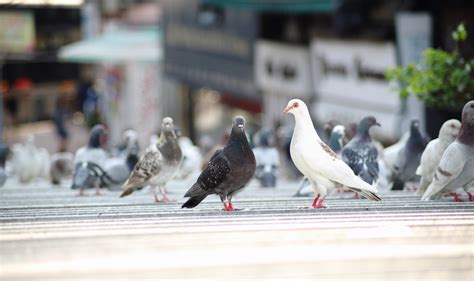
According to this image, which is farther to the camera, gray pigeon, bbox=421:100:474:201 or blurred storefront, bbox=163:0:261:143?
blurred storefront, bbox=163:0:261:143

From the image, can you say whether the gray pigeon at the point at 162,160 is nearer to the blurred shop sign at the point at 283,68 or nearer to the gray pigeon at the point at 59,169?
the gray pigeon at the point at 59,169

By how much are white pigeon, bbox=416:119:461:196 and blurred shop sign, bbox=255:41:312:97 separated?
42.2 feet

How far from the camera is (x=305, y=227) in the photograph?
7.18 meters

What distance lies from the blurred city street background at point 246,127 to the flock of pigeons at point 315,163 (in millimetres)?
105

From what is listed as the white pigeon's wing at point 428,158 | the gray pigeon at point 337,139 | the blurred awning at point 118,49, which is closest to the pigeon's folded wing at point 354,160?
the white pigeon's wing at point 428,158

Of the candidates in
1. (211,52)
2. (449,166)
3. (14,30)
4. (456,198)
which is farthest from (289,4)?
(449,166)

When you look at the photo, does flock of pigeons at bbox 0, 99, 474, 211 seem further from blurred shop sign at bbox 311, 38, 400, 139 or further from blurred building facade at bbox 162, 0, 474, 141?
blurred shop sign at bbox 311, 38, 400, 139

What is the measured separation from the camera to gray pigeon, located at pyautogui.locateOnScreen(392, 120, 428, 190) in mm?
11008

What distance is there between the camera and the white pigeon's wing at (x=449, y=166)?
8.63 meters

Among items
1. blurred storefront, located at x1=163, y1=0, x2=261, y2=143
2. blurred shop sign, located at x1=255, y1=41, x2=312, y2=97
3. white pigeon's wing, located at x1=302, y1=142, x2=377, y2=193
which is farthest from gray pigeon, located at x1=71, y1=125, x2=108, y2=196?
blurred storefront, located at x1=163, y1=0, x2=261, y2=143

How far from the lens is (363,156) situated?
962cm

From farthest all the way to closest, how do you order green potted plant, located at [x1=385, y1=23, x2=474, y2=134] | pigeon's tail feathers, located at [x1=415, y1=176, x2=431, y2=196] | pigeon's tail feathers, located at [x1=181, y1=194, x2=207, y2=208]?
green potted plant, located at [x1=385, y1=23, x2=474, y2=134]
pigeon's tail feathers, located at [x1=415, y1=176, x2=431, y2=196]
pigeon's tail feathers, located at [x1=181, y1=194, x2=207, y2=208]

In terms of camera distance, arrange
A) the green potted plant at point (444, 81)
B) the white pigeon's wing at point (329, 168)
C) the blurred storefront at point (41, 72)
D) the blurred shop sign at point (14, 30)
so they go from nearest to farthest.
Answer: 1. the white pigeon's wing at point (329, 168)
2. the green potted plant at point (444, 81)
3. the blurred shop sign at point (14, 30)
4. the blurred storefront at point (41, 72)

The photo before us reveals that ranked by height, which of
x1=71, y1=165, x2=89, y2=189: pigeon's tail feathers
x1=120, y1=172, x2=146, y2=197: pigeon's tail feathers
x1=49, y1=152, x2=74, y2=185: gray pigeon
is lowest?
x1=49, y1=152, x2=74, y2=185: gray pigeon
